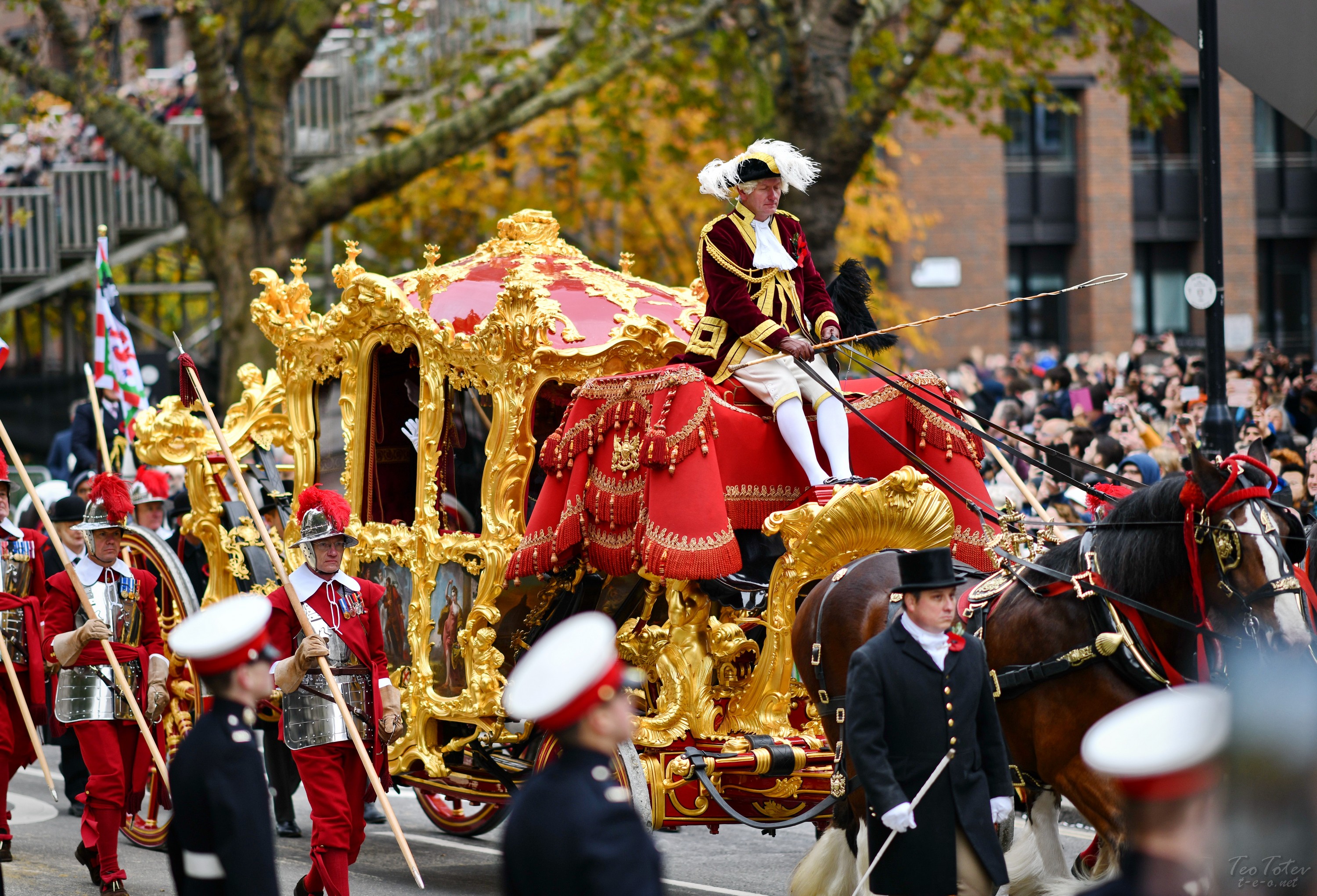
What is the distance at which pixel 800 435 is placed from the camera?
7961 mm

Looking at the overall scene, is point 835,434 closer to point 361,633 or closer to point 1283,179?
point 361,633

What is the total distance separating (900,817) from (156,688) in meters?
4.70

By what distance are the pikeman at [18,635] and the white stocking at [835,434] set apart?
417 cm

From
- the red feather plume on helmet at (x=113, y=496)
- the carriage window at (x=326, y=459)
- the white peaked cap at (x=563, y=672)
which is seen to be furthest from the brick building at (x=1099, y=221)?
the white peaked cap at (x=563, y=672)

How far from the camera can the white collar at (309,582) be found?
7.91 meters

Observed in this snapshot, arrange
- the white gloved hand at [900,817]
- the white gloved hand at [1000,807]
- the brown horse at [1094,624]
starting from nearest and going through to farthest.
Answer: the white gloved hand at [900,817] < the white gloved hand at [1000,807] < the brown horse at [1094,624]

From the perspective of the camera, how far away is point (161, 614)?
33.7 ft

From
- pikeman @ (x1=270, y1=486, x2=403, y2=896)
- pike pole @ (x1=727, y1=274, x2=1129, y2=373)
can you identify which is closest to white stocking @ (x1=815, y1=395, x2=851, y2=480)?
pike pole @ (x1=727, y1=274, x2=1129, y2=373)

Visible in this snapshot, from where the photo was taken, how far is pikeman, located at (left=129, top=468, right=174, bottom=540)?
1159 centimetres

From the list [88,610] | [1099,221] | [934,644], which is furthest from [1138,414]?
[1099,221]

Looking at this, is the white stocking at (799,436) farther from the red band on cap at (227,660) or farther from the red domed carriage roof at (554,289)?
the red band on cap at (227,660)

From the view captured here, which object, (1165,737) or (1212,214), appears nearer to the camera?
(1165,737)

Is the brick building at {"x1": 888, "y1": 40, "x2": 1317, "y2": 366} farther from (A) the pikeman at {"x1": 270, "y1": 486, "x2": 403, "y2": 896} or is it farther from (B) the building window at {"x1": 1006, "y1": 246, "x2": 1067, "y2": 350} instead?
(A) the pikeman at {"x1": 270, "y1": 486, "x2": 403, "y2": 896}

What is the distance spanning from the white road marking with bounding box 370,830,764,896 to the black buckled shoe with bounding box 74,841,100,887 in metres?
1.98
